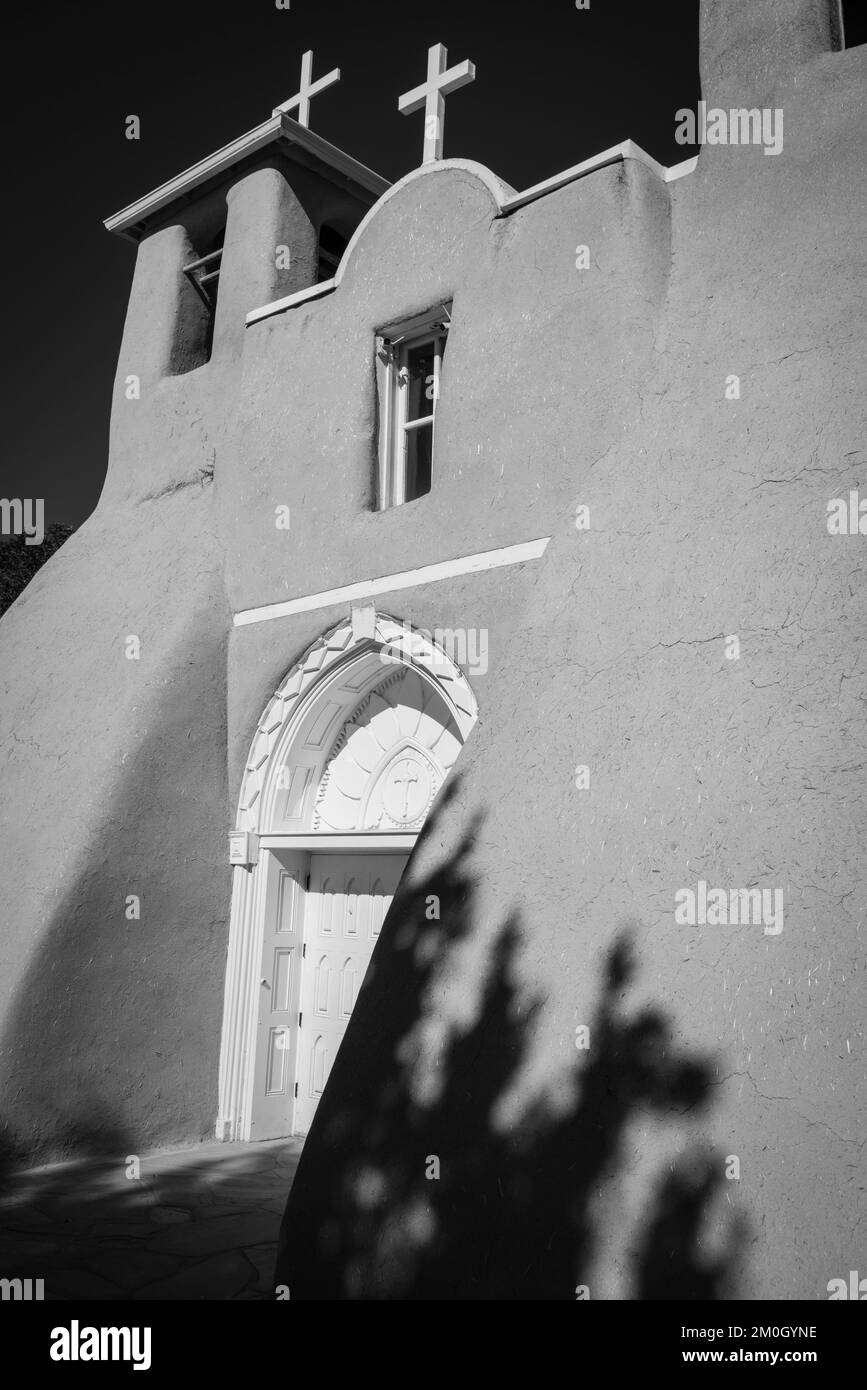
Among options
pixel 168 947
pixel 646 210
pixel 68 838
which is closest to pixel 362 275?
pixel 646 210

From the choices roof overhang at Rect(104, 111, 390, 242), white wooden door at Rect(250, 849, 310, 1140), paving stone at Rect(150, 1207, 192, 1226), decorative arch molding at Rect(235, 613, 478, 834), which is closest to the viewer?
paving stone at Rect(150, 1207, 192, 1226)

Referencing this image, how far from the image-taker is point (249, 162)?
10000 mm

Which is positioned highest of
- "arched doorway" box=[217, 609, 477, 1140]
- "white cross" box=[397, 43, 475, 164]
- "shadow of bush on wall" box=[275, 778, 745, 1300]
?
"white cross" box=[397, 43, 475, 164]

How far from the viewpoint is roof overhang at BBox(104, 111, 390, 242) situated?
959 cm

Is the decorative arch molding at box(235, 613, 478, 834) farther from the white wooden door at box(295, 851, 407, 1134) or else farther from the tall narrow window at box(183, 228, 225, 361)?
the tall narrow window at box(183, 228, 225, 361)

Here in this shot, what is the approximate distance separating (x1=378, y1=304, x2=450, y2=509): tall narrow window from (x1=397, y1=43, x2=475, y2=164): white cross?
1.31 m

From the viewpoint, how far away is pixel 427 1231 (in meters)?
4.46

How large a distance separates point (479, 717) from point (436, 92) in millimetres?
5303

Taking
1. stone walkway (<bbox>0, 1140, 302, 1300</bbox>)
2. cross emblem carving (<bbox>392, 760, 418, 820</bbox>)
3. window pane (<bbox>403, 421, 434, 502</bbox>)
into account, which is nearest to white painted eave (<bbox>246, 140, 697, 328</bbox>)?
window pane (<bbox>403, 421, 434, 502</bbox>)

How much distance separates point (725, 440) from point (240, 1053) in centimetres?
557

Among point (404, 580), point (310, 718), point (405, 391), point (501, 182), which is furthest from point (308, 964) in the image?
point (501, 182)

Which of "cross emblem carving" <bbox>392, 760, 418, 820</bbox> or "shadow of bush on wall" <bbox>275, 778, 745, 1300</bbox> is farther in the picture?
"cross emblem carving" <bbox>392, 760, 418, 820</bbox>

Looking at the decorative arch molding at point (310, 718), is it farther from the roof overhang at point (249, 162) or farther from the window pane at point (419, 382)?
the roof overhang at point (249, 162)

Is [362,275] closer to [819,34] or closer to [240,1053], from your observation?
[819,34]
